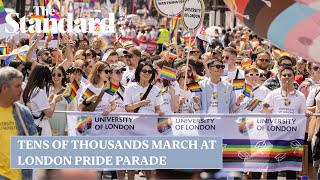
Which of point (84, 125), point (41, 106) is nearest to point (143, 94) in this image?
point (84, 125)

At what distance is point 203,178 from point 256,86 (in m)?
6.82

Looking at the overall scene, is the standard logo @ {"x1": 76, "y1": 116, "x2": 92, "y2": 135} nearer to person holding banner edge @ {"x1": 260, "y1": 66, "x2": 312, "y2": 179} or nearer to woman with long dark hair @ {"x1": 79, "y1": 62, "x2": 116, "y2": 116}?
woman with long dark hair @ {"x1": 79, "y1": 62, "x2": 116, "y2": 116}

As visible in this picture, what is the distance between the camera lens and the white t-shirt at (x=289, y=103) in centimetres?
1131

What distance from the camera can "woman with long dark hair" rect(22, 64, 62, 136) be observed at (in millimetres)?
10352

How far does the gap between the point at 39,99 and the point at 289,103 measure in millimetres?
2945

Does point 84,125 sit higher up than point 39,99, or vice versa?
point 39,99

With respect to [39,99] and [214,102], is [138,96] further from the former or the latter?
[39,99]

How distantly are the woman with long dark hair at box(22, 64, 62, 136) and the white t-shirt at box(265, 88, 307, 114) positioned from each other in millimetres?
2635

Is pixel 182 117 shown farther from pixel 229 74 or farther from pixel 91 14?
pixel 91 14

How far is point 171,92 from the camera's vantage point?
38.3 feet

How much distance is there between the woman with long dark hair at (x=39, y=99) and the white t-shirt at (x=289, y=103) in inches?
104

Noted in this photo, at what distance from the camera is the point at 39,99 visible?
33.9 feet

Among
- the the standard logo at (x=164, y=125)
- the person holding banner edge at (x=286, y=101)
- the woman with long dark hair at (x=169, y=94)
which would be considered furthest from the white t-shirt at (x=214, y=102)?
the the standard logo at (x=164, y=125)

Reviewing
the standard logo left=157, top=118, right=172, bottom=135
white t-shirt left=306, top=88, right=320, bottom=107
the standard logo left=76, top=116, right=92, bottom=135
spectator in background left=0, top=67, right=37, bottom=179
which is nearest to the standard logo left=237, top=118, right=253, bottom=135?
the standard logo left=157, top=118, right=172, bottom=135
